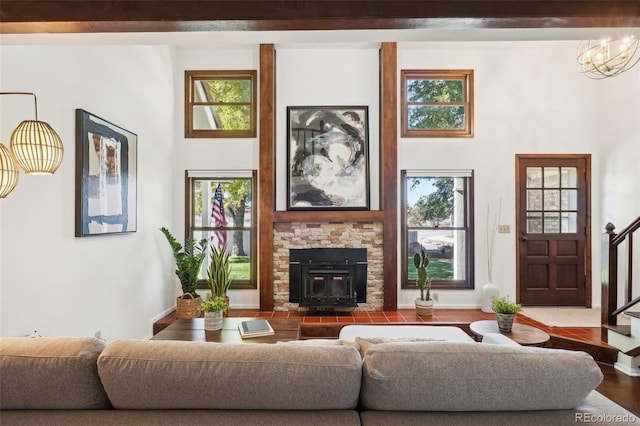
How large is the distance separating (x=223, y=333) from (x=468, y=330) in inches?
113

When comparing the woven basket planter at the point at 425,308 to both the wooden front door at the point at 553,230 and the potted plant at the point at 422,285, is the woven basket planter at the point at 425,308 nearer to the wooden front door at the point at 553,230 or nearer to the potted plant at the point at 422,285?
the potted plant at the point at 422,285

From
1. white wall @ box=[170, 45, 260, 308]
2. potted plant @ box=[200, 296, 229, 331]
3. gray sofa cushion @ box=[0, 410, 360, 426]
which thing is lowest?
potted plant @ box=[200, 296, 229, 331]

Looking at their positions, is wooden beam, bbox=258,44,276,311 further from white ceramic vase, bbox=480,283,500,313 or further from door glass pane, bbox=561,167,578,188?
door glass pane, bbox=561,167,578,188

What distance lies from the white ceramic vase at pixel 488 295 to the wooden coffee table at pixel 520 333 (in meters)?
1.34

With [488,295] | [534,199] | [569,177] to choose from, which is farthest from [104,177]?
[569,177]

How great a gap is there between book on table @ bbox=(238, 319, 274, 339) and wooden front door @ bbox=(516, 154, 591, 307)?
3765mm

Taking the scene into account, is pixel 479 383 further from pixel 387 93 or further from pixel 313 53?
pixel 313 53

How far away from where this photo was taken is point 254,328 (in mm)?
2596

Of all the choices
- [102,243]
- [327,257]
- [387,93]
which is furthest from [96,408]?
[387,93]

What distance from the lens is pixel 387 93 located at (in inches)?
178

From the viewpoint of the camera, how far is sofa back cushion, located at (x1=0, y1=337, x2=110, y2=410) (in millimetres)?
1086

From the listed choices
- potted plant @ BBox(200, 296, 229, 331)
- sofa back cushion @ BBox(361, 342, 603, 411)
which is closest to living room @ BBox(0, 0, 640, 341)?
potted plant @ BBox(200, 296, 229, 331)

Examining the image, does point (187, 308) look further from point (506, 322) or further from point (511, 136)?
point (511, 136)

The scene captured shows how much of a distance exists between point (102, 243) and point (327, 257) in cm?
254
